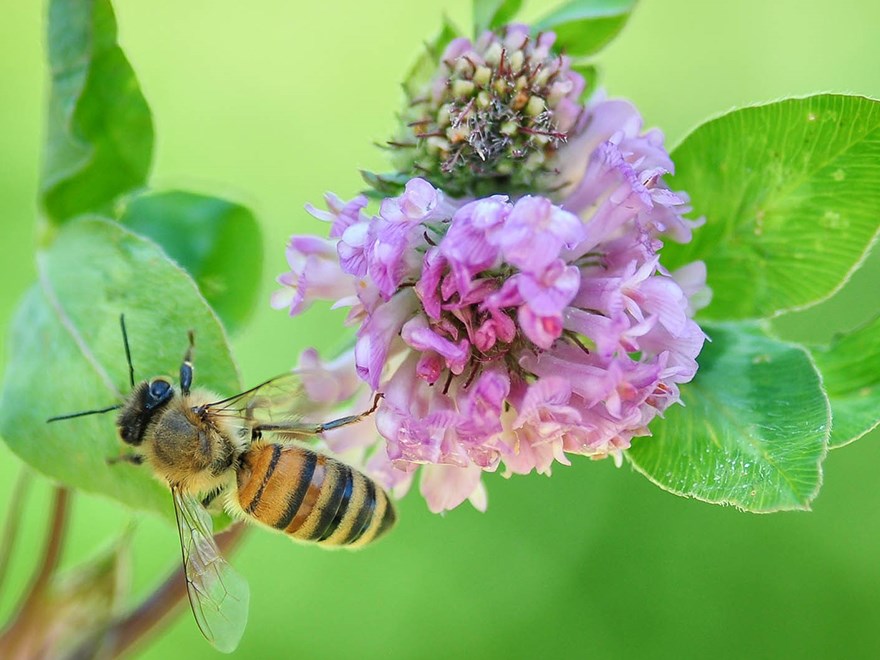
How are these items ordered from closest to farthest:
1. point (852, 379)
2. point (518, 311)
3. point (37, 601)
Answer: point (518, 311) < point (852, 379) < point (37, 601)

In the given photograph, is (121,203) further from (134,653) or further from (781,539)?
(781,539)

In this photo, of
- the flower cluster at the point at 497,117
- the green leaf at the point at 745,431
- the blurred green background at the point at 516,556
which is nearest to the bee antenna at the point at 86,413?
the flower cluster at the point at 497,117

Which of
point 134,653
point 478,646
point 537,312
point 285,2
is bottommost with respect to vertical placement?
point 478,646

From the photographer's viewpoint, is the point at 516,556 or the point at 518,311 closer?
the point at 518,311

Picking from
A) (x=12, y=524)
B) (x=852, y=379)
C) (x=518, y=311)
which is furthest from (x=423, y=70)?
(x=12, y=524)

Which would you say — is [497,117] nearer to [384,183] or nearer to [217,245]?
[384,183]

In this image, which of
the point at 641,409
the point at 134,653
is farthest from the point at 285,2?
the point at 641,409

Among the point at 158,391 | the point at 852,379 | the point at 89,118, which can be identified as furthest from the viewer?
the point at 89,118
